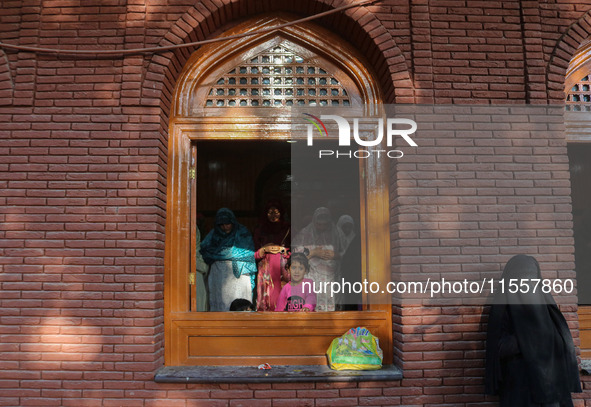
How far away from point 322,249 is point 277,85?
5.82 feet

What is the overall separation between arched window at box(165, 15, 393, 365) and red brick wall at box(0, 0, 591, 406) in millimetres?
198

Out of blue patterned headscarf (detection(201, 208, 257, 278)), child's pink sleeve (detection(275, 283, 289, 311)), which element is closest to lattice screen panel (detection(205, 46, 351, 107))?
blue patterned headscarf (detection(201, 208, 257, 278))

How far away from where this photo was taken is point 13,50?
178 inches

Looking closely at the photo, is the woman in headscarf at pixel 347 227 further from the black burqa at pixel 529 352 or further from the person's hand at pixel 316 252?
the black burqa at pixel 529 352

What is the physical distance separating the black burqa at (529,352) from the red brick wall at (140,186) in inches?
15.4

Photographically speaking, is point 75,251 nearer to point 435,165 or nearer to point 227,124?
point 227,124

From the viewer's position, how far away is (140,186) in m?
4.34

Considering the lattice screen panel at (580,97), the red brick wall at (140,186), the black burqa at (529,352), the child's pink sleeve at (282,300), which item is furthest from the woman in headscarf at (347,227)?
the lattice screen panel at (580,97)

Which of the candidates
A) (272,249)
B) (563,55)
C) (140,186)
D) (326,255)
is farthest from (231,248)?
(563,55)

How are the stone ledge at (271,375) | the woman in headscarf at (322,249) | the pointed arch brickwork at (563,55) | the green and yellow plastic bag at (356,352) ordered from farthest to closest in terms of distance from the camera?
the woman in headscarf at (322,249) → the pointed arch brickwork at (563,55) → the green and yellow plastic bag at (356,352) → the stone ledge at (271,375)

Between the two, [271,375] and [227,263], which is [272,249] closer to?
[227,263]

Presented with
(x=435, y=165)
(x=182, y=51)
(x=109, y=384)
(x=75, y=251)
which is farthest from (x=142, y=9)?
(x=109, y=384)

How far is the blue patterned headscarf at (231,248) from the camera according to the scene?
17.1 ft

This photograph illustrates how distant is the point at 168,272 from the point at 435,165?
2.59 metres
